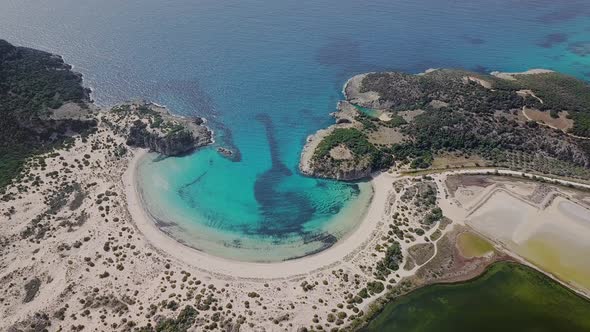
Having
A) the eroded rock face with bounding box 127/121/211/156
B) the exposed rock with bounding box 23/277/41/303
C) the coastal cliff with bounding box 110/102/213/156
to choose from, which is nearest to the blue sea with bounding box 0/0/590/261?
the eroded rock face with bounding box 127/121/211/156

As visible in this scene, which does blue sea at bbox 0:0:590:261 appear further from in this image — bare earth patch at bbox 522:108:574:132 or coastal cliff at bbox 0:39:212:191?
bare earth patch at bbox 522:108:574:132

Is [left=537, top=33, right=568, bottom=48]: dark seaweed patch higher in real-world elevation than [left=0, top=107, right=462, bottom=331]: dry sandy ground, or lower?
higher

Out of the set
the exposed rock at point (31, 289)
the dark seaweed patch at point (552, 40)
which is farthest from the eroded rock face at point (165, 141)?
the dark seaweed patch at point (552, 40)

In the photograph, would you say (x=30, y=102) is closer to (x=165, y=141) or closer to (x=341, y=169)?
(x=165, y=141)

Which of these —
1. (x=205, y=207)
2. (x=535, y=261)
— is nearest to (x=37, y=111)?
(x=205, y=207)

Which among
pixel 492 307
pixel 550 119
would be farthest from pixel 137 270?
pixel 550 119

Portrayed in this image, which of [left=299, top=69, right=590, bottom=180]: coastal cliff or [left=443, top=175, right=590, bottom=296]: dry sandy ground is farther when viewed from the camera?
[left=299, top=69, right=590, bottom=180]: coastal cliff
